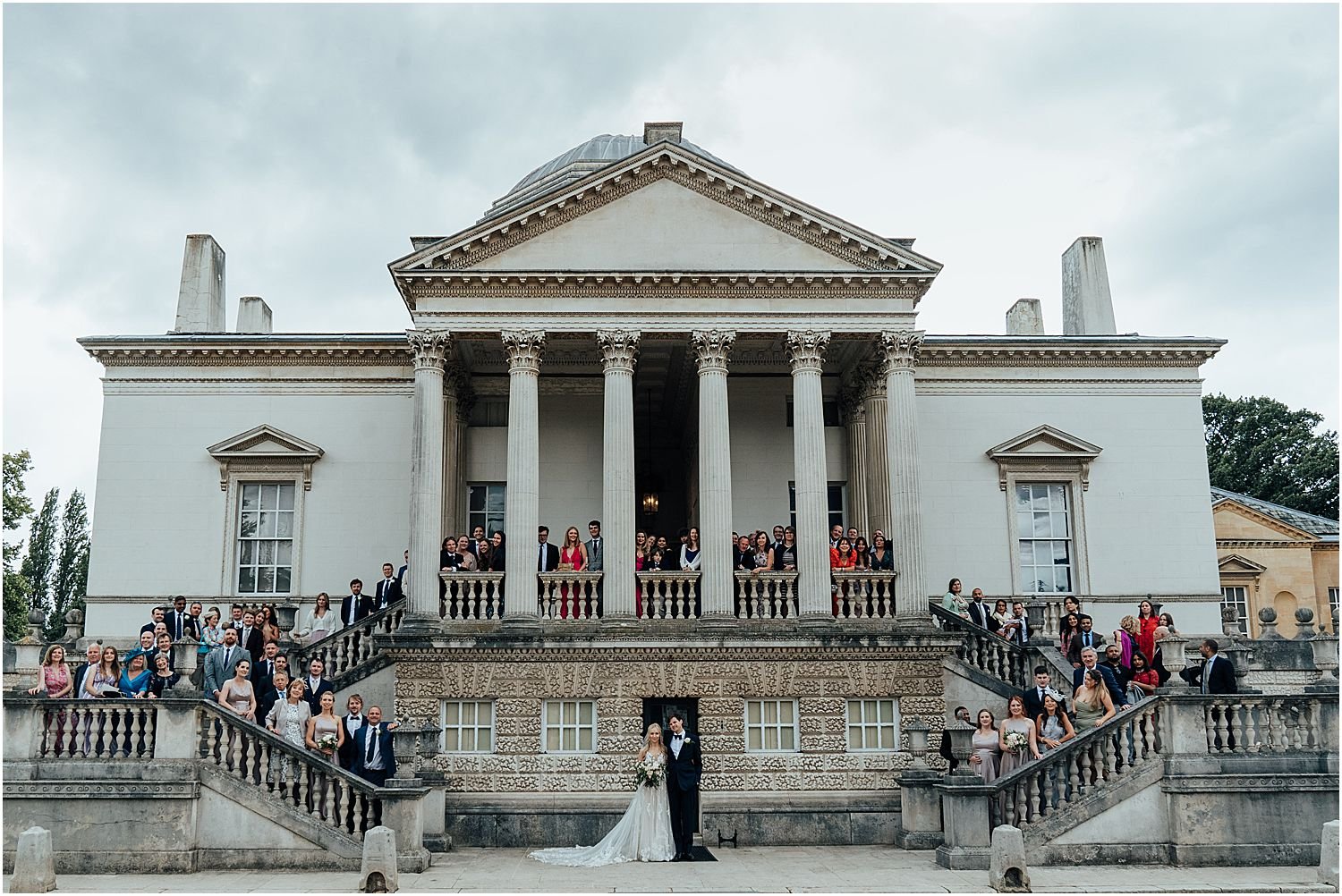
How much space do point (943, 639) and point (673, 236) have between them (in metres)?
9.19

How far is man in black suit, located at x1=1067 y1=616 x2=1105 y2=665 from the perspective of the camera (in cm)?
2011

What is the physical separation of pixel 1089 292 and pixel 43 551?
5158 centimetres

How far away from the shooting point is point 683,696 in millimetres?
20812

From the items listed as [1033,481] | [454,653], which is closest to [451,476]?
[454,653]

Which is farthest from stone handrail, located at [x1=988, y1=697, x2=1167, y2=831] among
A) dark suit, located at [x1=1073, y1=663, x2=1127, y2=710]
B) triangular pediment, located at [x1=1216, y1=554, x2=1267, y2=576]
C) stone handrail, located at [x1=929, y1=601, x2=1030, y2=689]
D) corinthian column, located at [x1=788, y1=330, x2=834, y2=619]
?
triangular pediment, located at [x1=1216, y1=554, x2=1267, y2=576]

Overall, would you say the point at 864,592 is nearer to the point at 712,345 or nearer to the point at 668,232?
the point at 712,345

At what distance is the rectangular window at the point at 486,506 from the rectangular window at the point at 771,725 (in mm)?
7860

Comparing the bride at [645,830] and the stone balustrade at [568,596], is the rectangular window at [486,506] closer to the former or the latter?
the stone balustrade at [568,596]

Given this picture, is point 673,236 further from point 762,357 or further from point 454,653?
point 454,653

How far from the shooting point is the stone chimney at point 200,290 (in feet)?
93.1

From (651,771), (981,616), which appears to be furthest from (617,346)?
(981,616)

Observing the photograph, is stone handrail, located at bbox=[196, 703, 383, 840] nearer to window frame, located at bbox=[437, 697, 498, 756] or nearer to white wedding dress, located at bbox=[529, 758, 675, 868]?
white wedding dress, located at bbox=[529, 758, 675, 868]

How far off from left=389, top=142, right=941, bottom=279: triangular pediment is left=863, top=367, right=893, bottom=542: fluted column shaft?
8.88ft

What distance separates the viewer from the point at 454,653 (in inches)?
811
